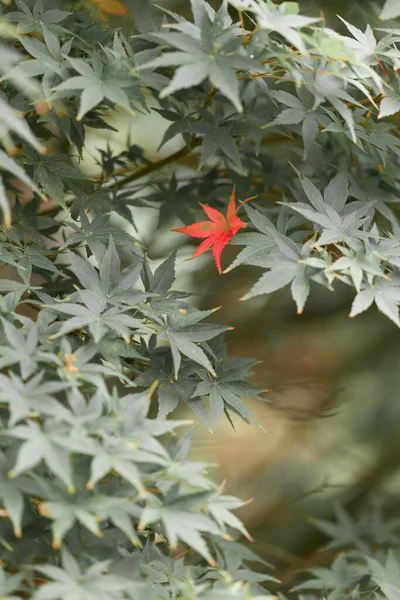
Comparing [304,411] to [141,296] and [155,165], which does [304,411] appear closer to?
[155,165]

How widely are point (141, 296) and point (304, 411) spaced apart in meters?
1.29

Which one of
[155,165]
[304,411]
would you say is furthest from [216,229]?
[304,411]

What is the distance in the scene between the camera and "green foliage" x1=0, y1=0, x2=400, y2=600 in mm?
766

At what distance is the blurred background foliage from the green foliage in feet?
2.75

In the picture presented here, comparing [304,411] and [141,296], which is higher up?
[141,296]

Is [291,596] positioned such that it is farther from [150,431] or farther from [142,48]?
[142,48]

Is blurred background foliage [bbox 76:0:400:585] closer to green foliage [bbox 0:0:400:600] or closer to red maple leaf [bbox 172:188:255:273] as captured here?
green foliage [bbox 0:0:400:600]

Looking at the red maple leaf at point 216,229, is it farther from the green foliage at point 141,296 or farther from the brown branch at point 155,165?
the brown branch at point 155,165

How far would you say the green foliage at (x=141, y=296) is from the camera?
2.51 ft

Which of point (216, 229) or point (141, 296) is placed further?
point (216, 229)

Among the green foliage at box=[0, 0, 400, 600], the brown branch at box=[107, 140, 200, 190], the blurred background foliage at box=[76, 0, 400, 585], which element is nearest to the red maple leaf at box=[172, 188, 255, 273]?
the green foliage at box=[0, 0, 400, 600]

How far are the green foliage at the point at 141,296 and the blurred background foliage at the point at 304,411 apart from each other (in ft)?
2.75

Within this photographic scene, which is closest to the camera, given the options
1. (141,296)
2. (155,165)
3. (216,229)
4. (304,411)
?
(141,296)

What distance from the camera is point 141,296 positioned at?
100 centimetres
